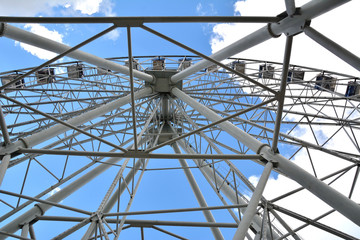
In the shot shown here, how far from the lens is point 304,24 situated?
277 inches

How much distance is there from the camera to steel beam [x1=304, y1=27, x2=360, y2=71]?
6988 mm

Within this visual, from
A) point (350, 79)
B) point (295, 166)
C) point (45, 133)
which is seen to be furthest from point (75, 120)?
point (350, 79)

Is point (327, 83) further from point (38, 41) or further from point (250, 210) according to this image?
point (38, 41)

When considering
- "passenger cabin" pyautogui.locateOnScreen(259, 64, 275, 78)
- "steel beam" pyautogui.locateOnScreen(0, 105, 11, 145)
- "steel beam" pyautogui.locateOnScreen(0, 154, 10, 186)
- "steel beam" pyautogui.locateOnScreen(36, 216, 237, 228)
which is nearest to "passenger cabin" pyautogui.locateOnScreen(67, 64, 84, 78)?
"steel beam" pyautogui.locateOnScreen(36, 216, 237, 228)

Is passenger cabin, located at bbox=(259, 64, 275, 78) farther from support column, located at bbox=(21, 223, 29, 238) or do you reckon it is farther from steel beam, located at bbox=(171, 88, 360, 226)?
support column, located at bbox=(21, 223, 29, 238)

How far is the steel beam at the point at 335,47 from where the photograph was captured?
6988mm

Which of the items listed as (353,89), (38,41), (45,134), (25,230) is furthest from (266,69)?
(25,230)

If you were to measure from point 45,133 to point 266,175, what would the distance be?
25.5 ft

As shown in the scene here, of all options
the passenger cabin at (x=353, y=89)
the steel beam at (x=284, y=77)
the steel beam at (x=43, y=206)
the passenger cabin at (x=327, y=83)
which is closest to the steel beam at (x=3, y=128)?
the steel beam at (x=43, y=206)

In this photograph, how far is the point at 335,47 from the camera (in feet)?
23.2

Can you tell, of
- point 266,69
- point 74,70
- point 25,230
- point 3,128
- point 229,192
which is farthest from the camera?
point 266,69

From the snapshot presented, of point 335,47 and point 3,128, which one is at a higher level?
point 335,47

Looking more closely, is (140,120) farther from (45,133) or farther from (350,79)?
(350,79)

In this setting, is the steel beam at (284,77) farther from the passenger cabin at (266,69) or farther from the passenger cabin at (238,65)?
the passenger cabin at (238,65)
